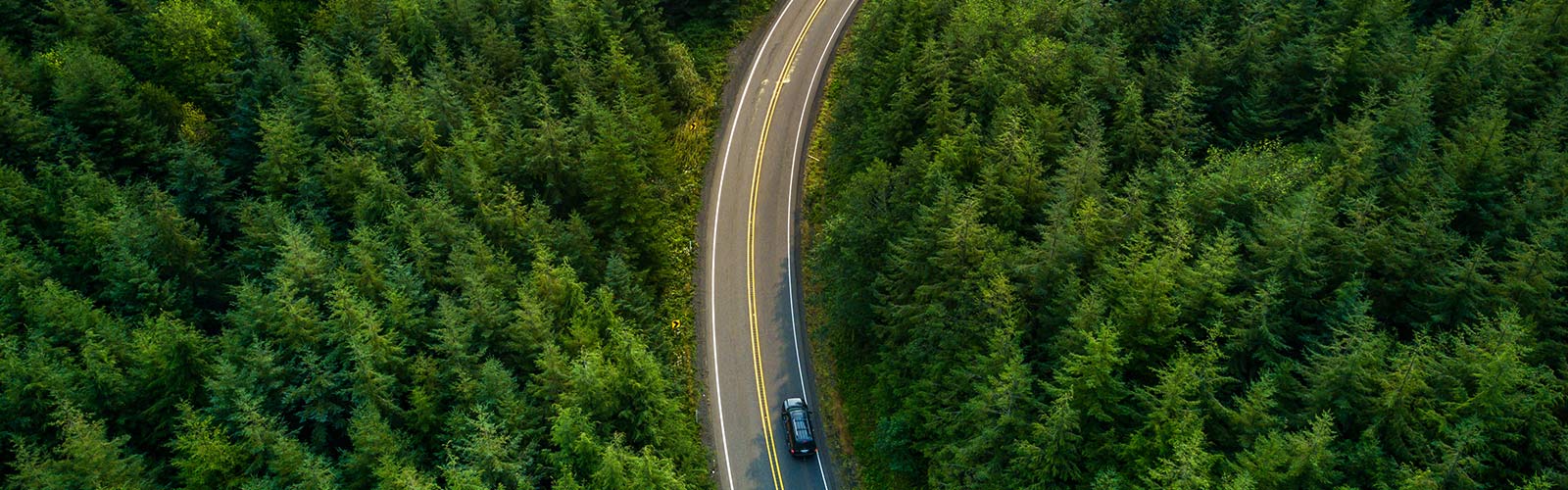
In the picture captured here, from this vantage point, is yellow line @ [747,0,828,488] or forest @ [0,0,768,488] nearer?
forest @ [0,0,768,488]

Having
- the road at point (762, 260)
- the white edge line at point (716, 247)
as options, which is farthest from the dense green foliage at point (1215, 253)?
the white edge line at point (716, 247)

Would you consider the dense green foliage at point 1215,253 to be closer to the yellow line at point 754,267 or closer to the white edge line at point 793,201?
the white edge line at point 793,201

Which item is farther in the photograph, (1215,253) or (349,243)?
(349,243)

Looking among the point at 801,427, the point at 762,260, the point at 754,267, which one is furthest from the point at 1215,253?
the point at 754,267

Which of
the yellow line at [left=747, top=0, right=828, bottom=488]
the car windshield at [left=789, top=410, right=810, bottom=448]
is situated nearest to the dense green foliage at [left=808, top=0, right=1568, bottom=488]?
the car windshield at [left=789, top=410, right=810, bottom=448]

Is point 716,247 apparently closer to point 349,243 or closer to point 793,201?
point 793,201

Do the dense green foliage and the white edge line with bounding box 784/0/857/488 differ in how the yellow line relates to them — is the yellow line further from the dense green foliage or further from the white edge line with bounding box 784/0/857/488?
the dense green foliage
